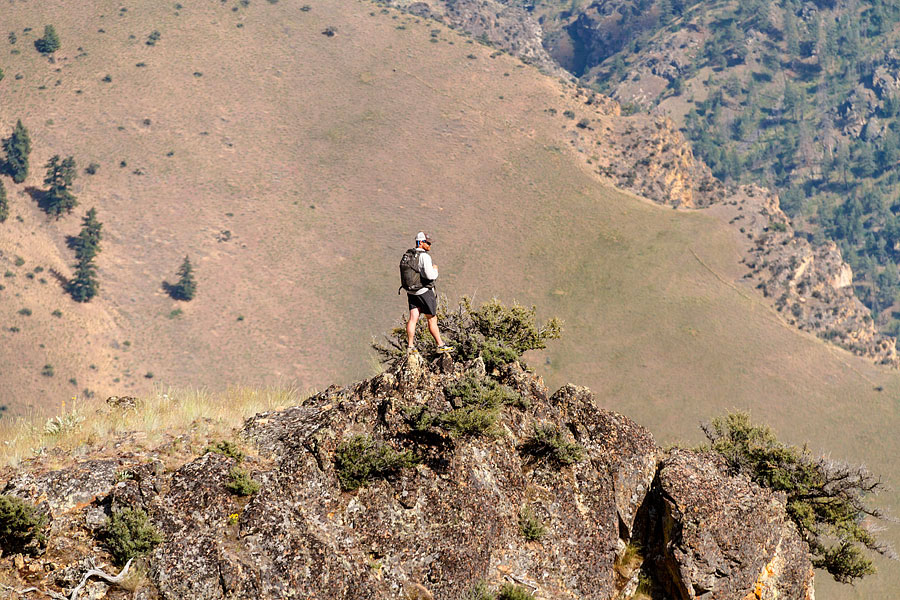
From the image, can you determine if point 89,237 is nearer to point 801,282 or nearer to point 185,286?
point 185,286

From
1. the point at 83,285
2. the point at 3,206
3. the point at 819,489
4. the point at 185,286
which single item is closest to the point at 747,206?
the point at 185,286

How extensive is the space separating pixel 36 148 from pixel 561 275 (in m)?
48.5

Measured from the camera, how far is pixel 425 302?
1197 centimetres

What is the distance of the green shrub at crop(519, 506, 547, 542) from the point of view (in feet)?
32.8

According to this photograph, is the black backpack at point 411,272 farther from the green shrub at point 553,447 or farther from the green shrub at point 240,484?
the green shrub at point 240,484

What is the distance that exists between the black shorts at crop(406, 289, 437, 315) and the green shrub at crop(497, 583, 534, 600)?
13.5 feet

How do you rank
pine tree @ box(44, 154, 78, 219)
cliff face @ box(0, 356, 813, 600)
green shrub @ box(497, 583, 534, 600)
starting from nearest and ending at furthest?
1. cliff face @ box(0, 356, 813, 600)
2. green shrub @ box(497, 583, 534, 600)
3. pine tree @ box(44, 154, 78, 219)

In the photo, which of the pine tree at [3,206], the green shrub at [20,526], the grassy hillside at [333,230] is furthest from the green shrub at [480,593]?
the pine tree at [3,206]

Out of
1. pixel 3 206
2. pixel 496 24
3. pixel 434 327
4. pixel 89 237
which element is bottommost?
pixel 496 24

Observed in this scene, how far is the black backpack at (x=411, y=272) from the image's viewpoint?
11.9 meters

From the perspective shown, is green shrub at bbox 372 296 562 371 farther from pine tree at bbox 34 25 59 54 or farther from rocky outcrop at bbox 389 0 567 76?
rocky outcrop at bbox 389 0 567 76

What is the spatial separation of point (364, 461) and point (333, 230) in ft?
223

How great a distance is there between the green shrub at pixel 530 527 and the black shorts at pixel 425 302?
3.28 m

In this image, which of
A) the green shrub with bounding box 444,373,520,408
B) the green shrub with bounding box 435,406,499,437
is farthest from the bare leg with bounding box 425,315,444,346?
the green shrub with bounding box 435,406,499,437
